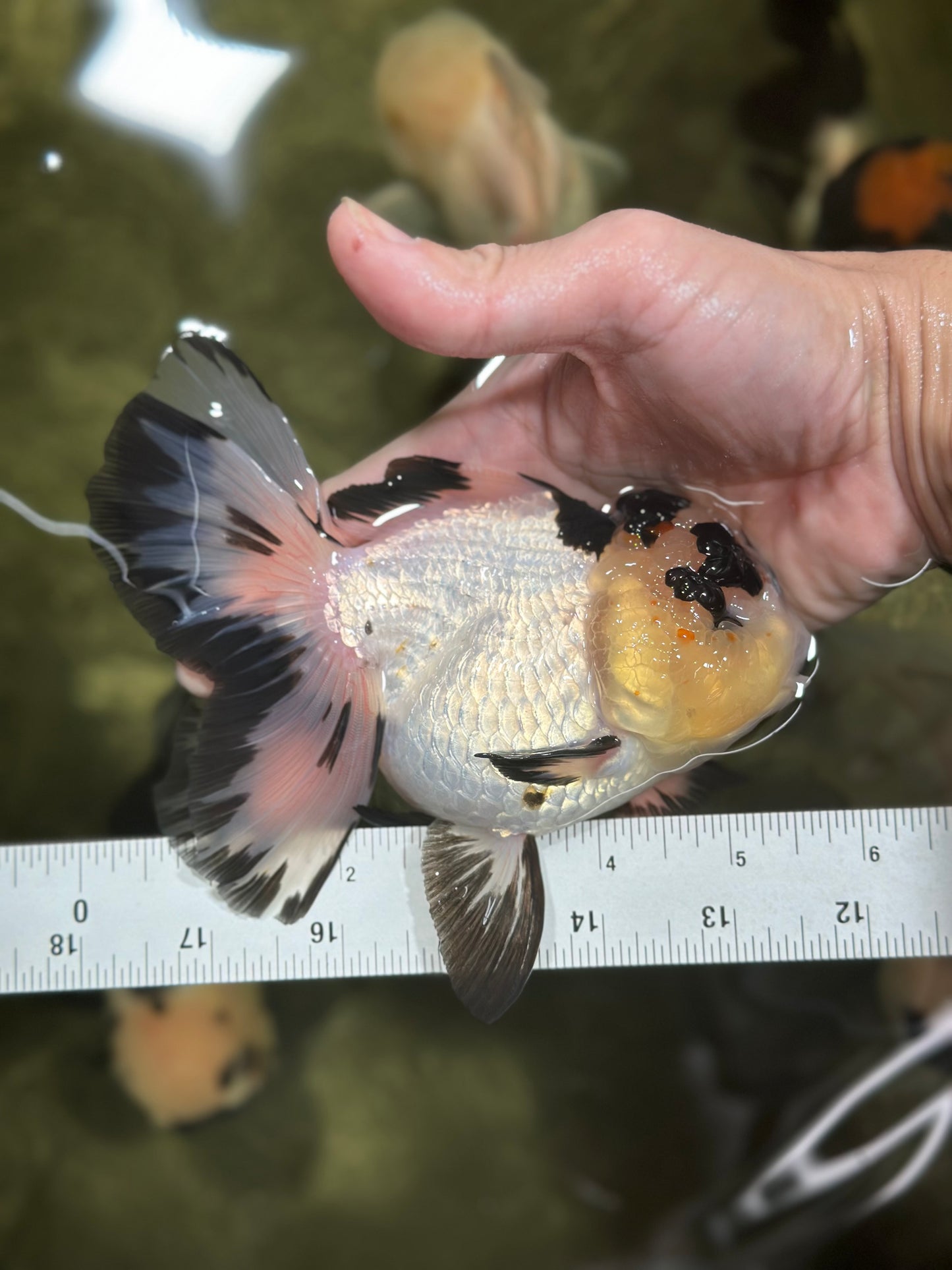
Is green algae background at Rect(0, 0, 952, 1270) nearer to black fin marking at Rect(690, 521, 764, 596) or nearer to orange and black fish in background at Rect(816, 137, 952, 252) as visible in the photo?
orange and black fish in background at Rect(816, 137, 952, 252)

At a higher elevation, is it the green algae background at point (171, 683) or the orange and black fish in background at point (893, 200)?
the orange and black fish in background at point (893, 200)

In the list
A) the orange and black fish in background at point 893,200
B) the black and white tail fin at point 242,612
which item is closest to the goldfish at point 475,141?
the orange and black fish in background at point 893,200

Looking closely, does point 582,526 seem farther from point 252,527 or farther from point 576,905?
point 576,905

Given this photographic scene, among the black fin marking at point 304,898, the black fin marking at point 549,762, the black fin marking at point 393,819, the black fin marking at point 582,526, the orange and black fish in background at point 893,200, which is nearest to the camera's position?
the black fin marking at point 549,762

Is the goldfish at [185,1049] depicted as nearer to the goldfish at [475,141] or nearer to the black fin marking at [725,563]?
the black fin marking at [725,563]

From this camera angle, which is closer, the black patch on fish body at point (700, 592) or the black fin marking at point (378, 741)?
the black patch on fish body at point (700, 592)

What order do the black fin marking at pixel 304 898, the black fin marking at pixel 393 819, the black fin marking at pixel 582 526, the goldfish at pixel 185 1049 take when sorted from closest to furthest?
the black fin marking at pixel 582 526, the black fin marking at pixel 304 898, the black fin marking at pixel 393 819, the goldfish at pixel 185 1049

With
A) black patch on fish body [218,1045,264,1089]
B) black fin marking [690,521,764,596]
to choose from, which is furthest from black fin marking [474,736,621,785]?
black patch on fish body [218,1045,264,1089]

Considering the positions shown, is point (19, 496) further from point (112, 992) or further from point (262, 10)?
point (262, 10)
